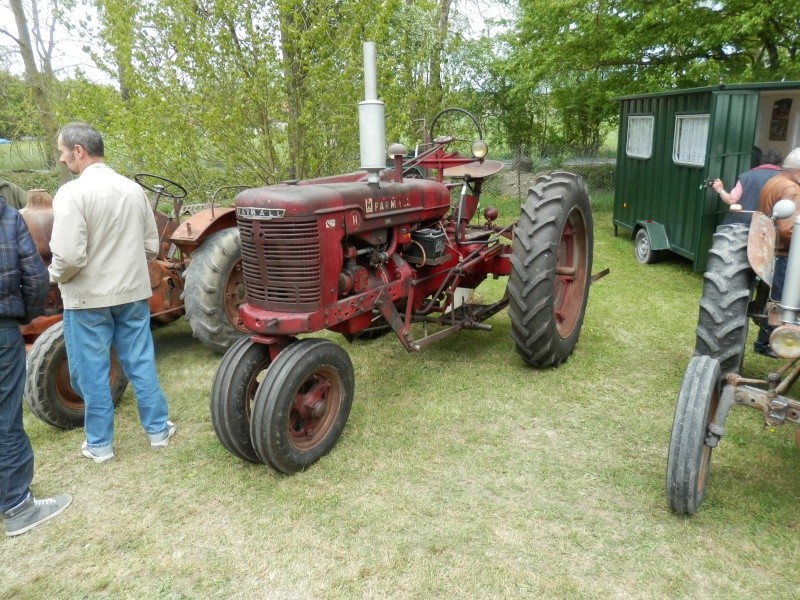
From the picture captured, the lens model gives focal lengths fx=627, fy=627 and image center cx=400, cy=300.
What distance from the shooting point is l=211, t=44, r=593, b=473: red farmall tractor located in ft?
9.94

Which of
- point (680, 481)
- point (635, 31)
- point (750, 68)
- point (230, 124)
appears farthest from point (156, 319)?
point (750, 68)

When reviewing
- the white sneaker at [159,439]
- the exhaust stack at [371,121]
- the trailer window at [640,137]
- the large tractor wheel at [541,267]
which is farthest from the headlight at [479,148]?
the trailer window at [640,137]

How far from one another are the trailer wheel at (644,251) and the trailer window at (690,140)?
3.42 ft

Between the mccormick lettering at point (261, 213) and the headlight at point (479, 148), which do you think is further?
the headlight at point (479, 148)

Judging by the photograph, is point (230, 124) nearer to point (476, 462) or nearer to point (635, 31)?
point (476, 462)

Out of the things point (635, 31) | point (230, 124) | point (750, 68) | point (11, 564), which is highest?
A: point (635, 31)

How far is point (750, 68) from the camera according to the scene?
9.79 m

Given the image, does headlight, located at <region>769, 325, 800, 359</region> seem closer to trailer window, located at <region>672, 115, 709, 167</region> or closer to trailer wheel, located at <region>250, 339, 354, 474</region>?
trailer wheel, located at <region>250, 339, 354, 474</region>

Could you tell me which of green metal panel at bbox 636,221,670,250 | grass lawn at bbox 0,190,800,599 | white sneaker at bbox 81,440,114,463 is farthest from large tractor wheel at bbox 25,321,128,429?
green metal panel at bbox 636,221,670,250

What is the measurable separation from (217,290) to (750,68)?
9335 millimetres

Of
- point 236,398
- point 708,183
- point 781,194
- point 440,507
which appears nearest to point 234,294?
point 236,398

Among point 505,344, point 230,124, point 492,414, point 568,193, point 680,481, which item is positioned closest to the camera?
point 680,481

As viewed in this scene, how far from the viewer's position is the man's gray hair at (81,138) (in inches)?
125

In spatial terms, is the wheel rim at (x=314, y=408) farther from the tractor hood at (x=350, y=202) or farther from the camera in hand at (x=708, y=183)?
the camera in hand at (x=708, y=183)
